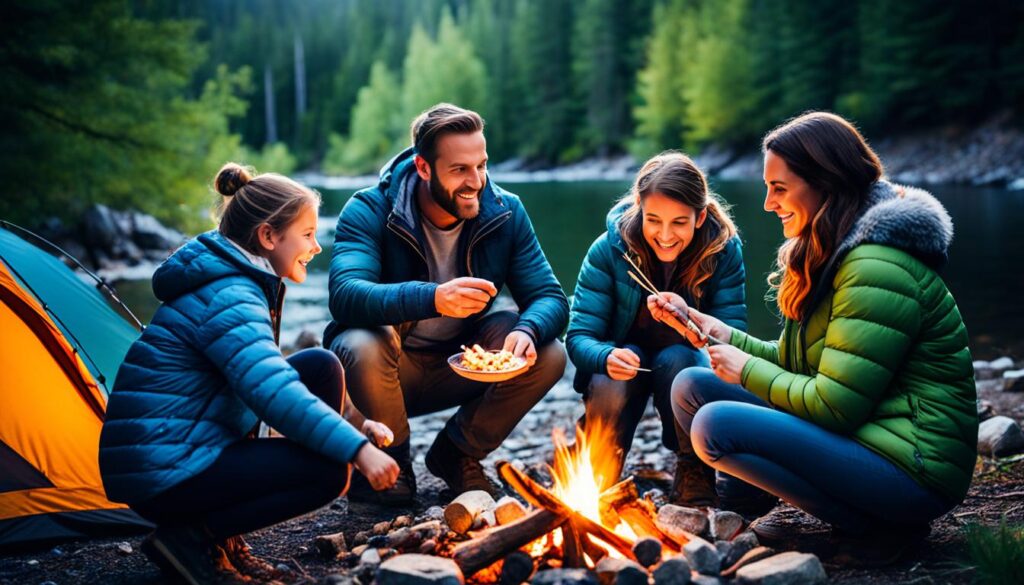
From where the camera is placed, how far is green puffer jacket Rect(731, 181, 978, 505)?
2.61m

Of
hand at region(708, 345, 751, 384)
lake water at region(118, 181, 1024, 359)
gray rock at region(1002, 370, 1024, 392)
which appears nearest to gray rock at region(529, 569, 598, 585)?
hand at region(708, 345, 751, 384)

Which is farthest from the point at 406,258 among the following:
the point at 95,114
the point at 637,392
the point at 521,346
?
the point at 95,114

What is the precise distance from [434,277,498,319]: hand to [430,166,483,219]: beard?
48 centimetres

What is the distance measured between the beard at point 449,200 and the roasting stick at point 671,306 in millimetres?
747

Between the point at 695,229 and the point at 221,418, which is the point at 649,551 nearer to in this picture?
the point at 221,418

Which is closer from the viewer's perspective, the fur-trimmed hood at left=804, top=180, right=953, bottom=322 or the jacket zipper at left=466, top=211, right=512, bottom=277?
the fur-trimmed hood at left=804, top=180, right=953, bottom=322

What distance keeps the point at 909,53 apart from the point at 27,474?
3044 centimetres

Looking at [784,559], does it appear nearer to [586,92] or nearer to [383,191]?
[383,191]

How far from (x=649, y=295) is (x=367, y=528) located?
165 cm

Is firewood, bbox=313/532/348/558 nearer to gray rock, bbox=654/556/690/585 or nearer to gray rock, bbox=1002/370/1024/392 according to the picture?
gray rock, bbox=654/556/690/585

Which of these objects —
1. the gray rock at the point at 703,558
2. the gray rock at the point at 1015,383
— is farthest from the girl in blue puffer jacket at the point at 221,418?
the gray rock at the point at 1015,383

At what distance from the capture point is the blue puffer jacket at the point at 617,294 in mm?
3865

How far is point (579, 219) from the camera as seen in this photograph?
19.3 m

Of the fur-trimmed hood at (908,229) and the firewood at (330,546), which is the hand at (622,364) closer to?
the fur-trimmed hood at (908,229)
